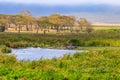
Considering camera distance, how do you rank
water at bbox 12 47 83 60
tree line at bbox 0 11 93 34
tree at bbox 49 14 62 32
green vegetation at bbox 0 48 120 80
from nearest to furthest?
green vegetation at bbox 0 48 120 80
water at bbox 12 47 83 60
tree line at bbox 0 11 93 34
tree at bbox 49 14 62 32

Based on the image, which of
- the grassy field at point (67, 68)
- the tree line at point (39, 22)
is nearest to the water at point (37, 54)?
the grassy field at point (67, 68)

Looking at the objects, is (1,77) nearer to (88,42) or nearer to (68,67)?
(68,67)

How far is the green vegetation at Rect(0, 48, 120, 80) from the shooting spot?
2195 centimetres

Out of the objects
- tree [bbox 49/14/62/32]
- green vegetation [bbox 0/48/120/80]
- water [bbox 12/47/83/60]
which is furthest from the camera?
tree [bbox 49/14/62/32]

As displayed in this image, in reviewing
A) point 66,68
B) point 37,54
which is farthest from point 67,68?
point 37,54

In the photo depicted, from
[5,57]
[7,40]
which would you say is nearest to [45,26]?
[7,40]

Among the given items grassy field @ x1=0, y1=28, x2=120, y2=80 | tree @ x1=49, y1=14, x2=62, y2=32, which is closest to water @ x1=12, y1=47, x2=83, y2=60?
grassy field @ x1=0, y1=28, x2=120, y2=80

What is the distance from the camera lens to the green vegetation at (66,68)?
21953 mm

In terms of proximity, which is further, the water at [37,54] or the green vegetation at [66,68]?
the water at [37,54]

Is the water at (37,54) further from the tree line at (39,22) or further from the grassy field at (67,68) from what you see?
the tree line at (39,22)

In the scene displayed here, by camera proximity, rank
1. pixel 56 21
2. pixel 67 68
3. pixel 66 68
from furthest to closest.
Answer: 1. pixel 56 21
2. pixel 66 68
3. pixel 67 68

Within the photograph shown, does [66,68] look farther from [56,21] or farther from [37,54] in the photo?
[56,21]

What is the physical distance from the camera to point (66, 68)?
24688 millimetres

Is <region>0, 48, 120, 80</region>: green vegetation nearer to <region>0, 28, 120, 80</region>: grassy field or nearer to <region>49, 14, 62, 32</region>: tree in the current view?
<region>0, 28, 120, 80</region>: grassy field
